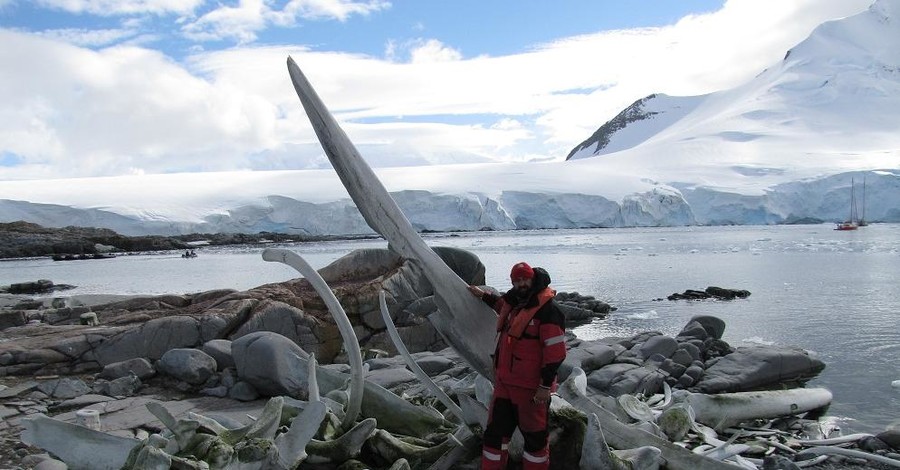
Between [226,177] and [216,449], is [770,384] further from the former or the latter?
[226,177]

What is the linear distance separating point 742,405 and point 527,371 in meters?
2.79

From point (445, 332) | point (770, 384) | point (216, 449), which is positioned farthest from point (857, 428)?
point (216, 449)

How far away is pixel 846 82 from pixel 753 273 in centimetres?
8312

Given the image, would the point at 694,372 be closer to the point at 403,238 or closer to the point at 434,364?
the point at 434,364

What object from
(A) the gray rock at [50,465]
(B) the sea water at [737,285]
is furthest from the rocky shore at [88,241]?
(A) the gray rock at [50,465]

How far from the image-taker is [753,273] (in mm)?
21984

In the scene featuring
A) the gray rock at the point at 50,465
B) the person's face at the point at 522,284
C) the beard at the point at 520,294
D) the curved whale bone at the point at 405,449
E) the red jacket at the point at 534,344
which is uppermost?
the person's face at the point at 522,284

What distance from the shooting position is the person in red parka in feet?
12.1

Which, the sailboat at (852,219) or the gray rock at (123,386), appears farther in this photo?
the sailboat at (852,219)

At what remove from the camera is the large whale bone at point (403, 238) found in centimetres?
397

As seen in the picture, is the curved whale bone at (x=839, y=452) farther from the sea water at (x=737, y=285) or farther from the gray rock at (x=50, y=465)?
the gray rock at (x=50, y=465)

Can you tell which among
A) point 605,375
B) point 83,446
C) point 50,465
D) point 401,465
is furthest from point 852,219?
point 83,446

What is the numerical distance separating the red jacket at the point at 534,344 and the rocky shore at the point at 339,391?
0.45m

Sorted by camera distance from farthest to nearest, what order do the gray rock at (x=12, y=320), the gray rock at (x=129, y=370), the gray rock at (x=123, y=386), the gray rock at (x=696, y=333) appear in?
the gray rock at (x=12, y=320), the gray rock at (x=696, y=333), the gray rock at (x=129, y=370), the gray rock at (x=123, y=386)
